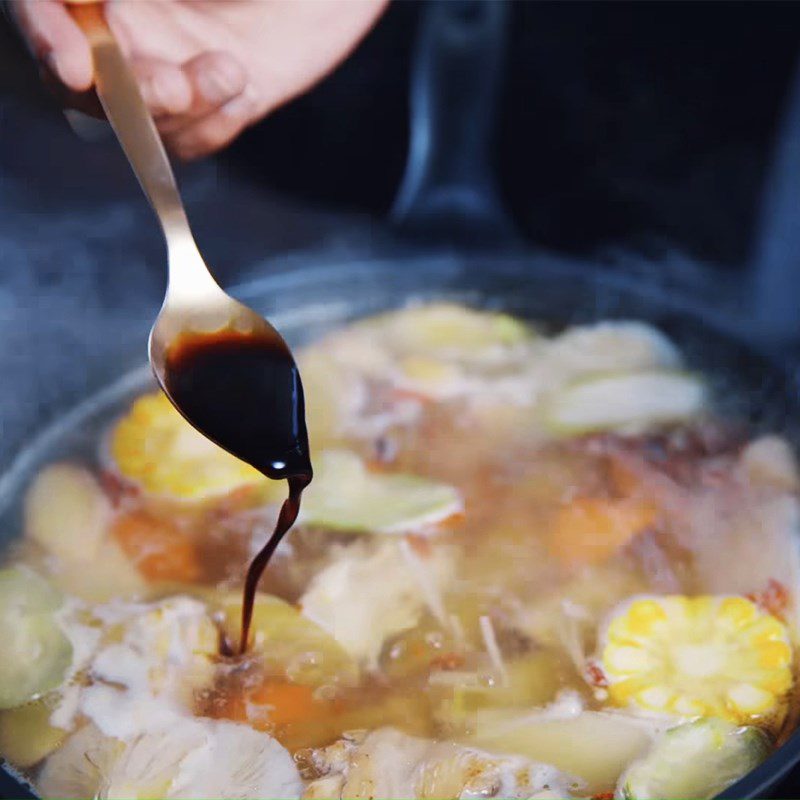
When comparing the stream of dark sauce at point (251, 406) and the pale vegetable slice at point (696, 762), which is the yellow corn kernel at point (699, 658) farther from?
the stream of dark sauce at point (251, 406)

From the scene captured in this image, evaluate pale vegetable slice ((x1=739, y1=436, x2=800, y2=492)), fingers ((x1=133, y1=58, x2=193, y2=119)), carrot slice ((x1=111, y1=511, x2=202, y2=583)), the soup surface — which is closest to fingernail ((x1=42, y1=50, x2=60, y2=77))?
fingers ((x1=133, y1=58, x2=193, y2=119))

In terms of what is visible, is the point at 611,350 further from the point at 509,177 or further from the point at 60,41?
the point at 60,41

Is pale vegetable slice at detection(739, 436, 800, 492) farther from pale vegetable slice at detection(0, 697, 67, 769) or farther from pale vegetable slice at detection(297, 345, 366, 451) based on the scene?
pale vegetable slice at detection(0, 697, 67, 769)

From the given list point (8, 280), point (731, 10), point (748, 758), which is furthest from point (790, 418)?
point (8, 280)

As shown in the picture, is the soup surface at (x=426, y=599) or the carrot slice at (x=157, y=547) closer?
the soup surface at (x=426, y=599)

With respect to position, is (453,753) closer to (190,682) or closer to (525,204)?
(190,682)

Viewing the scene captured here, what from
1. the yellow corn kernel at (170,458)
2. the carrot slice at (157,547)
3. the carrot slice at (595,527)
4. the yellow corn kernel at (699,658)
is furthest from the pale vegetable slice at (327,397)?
the yellow corn kernel at (699,658)

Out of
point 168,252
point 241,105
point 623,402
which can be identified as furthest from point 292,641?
point 241,105
